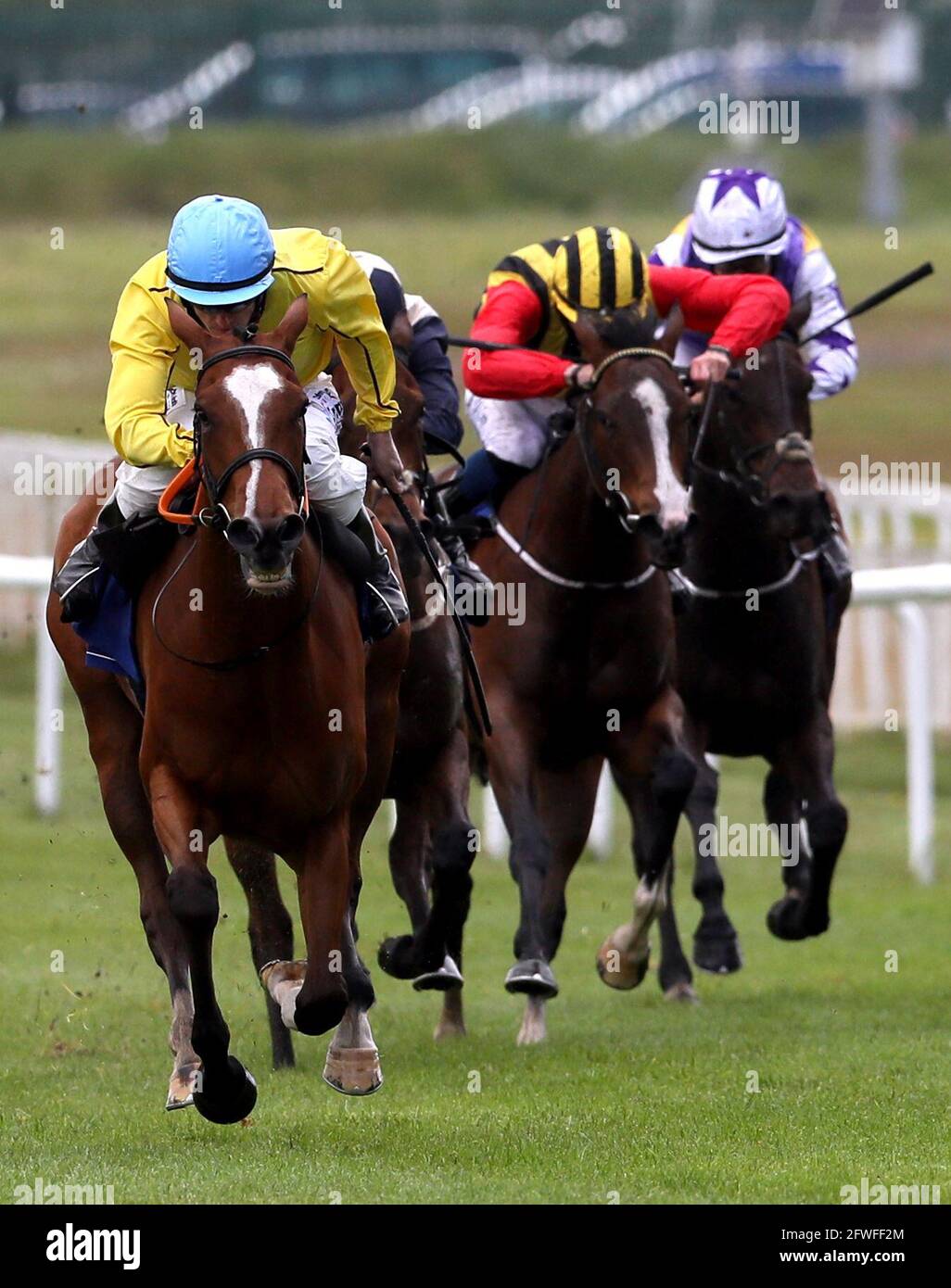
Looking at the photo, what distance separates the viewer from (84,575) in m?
5.84

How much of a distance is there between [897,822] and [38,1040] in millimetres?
6490

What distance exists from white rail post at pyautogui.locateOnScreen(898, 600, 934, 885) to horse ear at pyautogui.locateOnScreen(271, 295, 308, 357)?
6.11 m

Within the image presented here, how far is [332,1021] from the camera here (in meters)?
5.45

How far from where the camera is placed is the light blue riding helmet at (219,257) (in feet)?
17.5

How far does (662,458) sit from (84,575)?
1.87 m

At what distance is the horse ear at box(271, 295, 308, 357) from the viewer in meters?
5.18

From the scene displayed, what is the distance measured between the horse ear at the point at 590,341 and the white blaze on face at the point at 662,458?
9.1 inches

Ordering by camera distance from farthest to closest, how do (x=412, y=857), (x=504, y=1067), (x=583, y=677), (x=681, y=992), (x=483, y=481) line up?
(x=681, y=992), (x=483, y=481), (x=412, y=857), (x=583, y=677), (x=504, y=1067)

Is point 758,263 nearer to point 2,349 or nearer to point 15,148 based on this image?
point 2,349

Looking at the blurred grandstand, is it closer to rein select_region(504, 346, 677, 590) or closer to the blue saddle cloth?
rein select_region(504, 346, 677, 590)

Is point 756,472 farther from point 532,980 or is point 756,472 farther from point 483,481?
point 532,980

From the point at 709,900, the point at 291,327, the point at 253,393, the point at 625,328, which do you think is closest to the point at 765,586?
the point at 709,900

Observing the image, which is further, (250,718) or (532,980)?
(532,980)

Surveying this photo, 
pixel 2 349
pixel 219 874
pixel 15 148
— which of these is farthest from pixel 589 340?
pixel 15 148
